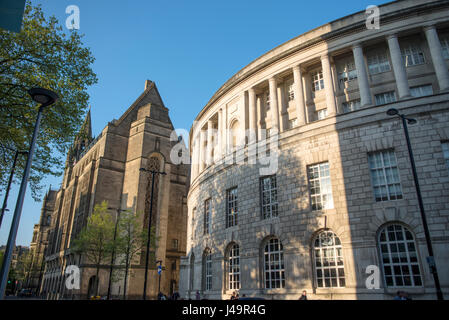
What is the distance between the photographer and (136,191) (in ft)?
A: 141

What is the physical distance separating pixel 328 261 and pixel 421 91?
38.6ft

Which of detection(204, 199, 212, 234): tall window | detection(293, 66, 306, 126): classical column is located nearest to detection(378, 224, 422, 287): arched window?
detection(293, 66, 306, 126): classical column

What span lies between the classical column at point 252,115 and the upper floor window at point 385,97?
8.95 m

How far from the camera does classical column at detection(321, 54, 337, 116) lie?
67.9 ft

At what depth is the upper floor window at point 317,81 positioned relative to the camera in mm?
23188

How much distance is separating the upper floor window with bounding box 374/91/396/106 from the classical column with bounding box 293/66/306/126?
15.4 ft

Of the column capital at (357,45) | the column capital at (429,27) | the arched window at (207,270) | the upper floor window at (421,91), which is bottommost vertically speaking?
the arched window at (207,270)

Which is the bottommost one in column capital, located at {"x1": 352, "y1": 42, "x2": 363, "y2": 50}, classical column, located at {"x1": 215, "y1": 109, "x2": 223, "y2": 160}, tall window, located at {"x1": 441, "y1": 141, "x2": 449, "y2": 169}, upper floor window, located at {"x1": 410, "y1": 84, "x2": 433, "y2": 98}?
tall window, located at {"x1": 441, "y1": 141, "x2": 449, "y2": 169}

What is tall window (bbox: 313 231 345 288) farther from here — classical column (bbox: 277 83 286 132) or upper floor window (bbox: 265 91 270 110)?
upper floor window (bbox: 265 91 270 110)

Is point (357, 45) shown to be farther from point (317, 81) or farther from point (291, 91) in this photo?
point (291, 91)

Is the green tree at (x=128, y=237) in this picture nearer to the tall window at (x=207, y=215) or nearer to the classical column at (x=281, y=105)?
the tall window at (x=207, y=215)

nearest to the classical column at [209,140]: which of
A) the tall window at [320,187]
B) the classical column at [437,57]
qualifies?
the tall window at [320,187]

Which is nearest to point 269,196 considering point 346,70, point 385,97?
point 385,97
